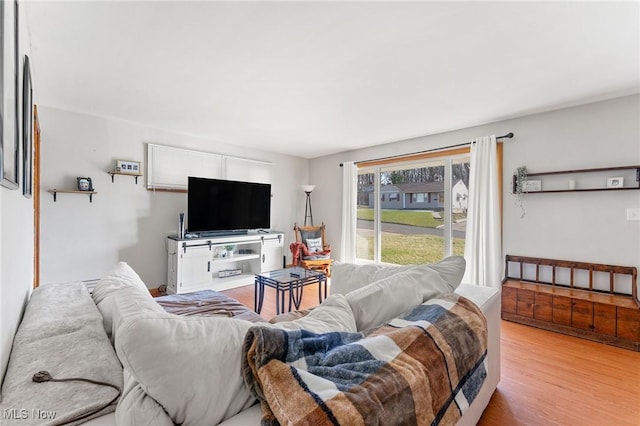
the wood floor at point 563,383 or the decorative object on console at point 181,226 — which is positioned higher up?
the decorative object on console at point 181,226

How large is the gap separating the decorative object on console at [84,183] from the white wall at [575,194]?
4952 mm

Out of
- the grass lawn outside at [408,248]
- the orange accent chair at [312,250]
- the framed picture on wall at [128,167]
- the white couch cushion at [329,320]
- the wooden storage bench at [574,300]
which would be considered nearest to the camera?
the white couch cushion at [329,320]

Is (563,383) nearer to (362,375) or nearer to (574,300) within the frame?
(574,300)

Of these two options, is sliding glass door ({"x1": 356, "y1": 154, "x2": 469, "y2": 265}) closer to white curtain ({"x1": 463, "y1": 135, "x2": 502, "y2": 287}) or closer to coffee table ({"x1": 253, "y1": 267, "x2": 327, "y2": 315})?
white curtain ({"x1": 463, "y1": 135, "x2": 502, "y2": 287})

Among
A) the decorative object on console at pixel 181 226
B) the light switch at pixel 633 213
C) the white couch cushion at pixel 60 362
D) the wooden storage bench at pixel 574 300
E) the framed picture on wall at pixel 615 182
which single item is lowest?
the wooden storage bench at pixel 574 300

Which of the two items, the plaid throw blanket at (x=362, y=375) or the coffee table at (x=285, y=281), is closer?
the plaid throw blanket at (x=362, y=375)

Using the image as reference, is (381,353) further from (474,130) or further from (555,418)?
(474,130)

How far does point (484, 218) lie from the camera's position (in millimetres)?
3457

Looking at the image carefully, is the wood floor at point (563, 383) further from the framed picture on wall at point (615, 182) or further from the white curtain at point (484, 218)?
the framed picture on wall at point (615, 182)

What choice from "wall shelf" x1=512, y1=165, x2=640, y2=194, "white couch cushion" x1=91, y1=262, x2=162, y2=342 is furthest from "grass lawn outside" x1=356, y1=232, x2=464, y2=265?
"white couch cushion" x1=91, y1=262, x2=162, y2=342

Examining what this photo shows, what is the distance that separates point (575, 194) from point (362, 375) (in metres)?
3.54

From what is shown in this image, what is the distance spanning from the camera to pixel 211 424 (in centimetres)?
70

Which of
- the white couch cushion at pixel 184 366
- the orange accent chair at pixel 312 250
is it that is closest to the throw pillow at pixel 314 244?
the orange accent chair at pixel 312 250

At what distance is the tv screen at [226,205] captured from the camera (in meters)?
3.96
